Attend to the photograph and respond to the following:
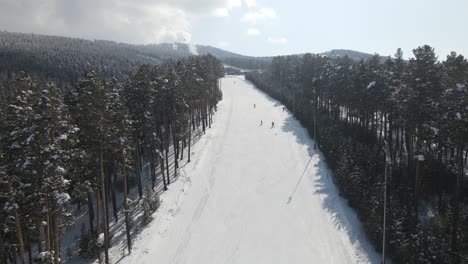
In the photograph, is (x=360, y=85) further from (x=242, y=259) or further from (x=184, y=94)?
(x=242, y=259)

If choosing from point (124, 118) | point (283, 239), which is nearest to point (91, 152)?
point (124, 118)

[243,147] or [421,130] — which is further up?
[421,130]

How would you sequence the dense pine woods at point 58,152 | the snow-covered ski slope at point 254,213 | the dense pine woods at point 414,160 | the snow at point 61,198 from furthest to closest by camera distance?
the snow-covered ski slope at point 254,213
the dense pine woods at point 414,160
the snow at point 61,198
the dense pine woods at point 58,152

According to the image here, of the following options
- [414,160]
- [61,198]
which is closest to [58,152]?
[61,198]

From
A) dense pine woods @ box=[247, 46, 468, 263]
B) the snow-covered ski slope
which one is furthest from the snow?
dense pine woods @ box=[247, 46, 468, 263]

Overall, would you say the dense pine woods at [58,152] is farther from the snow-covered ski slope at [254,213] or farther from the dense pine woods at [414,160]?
the dense pine woods at [414,160]

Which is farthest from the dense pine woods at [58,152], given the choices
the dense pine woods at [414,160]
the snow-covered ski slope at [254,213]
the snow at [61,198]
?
the dense pine woods at [414,160]

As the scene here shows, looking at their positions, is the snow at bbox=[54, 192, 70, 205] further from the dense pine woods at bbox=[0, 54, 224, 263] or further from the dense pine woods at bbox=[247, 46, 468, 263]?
the dense pine woods at bbox=[247, 46, 468, 263]

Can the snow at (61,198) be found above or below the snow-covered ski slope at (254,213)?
above
